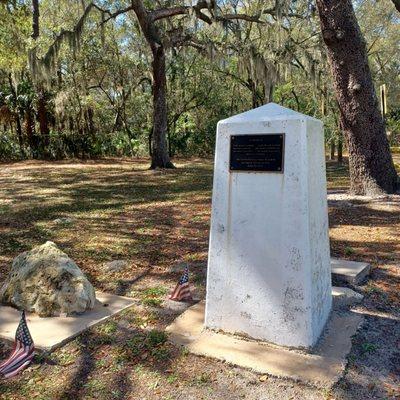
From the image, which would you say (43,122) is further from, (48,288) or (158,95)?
(48,288)

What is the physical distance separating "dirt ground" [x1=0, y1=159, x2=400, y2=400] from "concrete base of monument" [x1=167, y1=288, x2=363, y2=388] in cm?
6

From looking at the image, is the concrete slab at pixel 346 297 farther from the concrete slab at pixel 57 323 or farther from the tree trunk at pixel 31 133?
the tree trunk at pixel 31 133

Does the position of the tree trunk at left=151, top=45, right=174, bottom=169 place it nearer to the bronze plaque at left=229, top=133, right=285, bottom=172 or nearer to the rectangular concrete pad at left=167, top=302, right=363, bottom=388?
the rectangular concrete pad at left=167, top=302, right=363, bottom=388

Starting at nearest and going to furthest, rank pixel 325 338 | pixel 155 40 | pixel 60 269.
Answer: pixel 325 338
pixel 60 269
pixel 155 40

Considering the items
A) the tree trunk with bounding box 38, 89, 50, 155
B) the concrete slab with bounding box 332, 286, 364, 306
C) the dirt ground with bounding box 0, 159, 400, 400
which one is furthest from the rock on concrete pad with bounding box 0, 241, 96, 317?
the tree trunk with bounding box 38, 89, 50, 155

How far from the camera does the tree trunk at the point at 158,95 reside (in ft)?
42.3

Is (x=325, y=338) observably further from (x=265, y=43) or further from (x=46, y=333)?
(x=265, y=43)

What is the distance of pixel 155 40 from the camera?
13.0 m

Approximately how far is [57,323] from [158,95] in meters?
11.5

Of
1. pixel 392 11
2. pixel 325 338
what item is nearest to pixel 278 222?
pixel 325 338

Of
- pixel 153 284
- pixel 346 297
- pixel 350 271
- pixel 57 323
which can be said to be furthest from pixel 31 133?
pixel 346 297

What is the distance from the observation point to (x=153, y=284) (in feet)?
13.1

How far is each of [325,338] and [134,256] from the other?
2510mm

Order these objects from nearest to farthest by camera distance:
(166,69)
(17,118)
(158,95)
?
(158,95), (17,118), (166,69)
